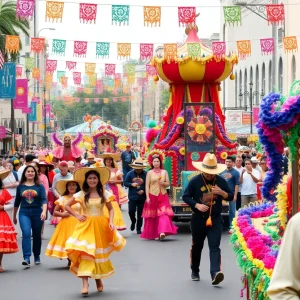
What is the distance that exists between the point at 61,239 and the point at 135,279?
1405 mm

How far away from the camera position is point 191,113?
67.5 ft

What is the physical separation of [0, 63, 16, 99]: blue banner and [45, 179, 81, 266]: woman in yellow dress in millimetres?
21170

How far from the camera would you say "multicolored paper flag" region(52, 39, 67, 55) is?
3145 centimetres

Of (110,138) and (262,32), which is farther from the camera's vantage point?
(262,32)

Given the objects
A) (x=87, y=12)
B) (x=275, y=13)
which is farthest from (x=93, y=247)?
(x=275, y=13)

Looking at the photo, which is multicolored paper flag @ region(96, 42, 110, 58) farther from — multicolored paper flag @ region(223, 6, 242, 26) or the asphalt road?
the asphalt road

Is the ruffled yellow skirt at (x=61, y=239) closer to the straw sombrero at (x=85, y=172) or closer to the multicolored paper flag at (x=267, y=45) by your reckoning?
the straw sombrero at (x=85, y=172)

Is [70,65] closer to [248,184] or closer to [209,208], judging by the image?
[248,184]

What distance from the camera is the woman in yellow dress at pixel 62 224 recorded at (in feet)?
44.1

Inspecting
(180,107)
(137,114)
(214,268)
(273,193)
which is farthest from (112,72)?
(137,114)

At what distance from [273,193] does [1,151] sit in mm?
52061

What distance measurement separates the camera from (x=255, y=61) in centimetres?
8062

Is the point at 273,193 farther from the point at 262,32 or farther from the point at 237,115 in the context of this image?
the point at 262,32

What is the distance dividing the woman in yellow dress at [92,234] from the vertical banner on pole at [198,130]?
8404 millimetres
